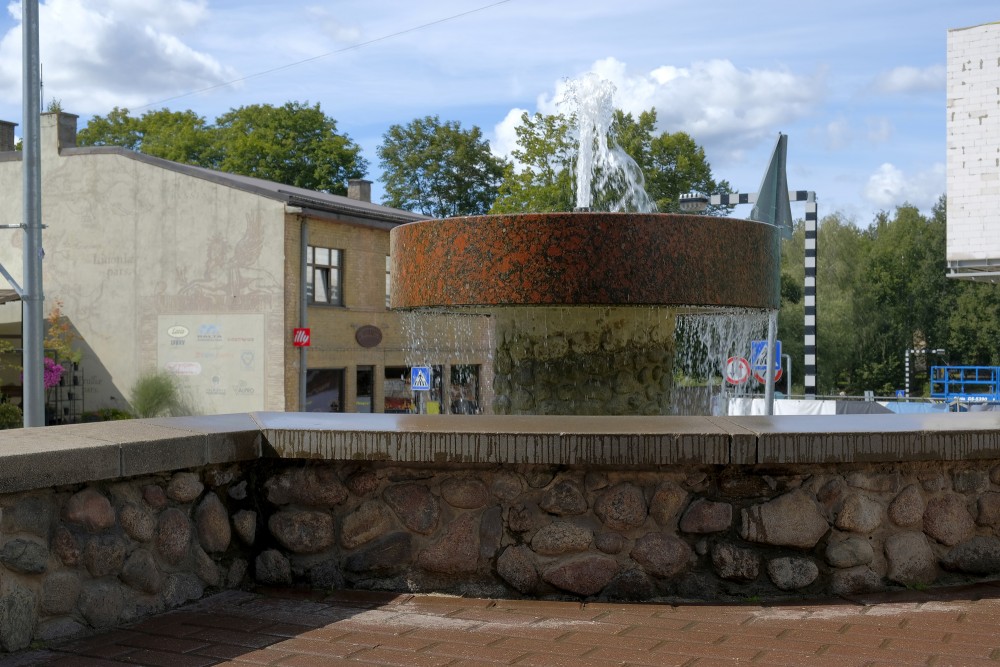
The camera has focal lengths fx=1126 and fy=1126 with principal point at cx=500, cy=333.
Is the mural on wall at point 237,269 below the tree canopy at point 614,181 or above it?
below

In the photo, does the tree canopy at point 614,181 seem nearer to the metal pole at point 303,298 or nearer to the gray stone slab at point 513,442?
the metal pole at point 303,298

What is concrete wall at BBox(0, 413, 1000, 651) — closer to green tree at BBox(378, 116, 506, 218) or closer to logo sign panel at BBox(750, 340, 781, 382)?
logo sign panel at BBox(750, 340, 781, 382)

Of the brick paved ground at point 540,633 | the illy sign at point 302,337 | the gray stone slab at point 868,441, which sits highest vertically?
the illy sign at point 302,337

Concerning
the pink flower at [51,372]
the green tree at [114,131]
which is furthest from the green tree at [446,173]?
the pink flower at [51,372]

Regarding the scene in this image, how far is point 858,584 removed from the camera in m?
4.44

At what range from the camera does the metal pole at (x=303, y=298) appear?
1083 inches

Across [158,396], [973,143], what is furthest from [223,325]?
[973,143]

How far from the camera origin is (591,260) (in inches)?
214

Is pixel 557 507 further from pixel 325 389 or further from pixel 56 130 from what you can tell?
pixel 56 130

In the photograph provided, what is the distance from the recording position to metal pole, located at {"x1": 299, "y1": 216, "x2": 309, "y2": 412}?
2750 cm

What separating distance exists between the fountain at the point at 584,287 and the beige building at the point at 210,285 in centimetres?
2164

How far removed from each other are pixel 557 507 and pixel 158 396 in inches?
1036

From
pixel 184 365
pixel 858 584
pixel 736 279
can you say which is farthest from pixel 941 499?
pixel 184 365

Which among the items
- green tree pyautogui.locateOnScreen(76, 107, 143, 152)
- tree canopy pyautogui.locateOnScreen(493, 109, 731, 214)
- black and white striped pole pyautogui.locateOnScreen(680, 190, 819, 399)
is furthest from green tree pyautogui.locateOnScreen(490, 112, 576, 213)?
green tree pyautogui.locateOnScreen(76, 107, 143, 152)
